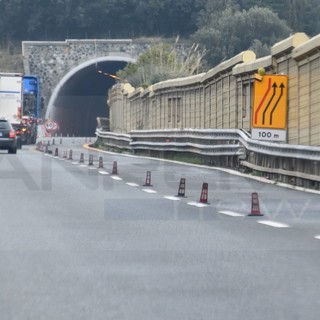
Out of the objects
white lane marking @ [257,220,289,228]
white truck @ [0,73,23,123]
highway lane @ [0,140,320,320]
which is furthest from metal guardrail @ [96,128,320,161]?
white truck @ [0,73,23,123]

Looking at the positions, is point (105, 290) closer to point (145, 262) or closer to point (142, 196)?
point (145, 262)

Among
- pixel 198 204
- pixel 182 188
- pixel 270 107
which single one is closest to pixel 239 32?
pixel 270 107

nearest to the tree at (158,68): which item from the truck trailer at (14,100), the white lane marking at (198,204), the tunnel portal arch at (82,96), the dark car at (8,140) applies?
the truck trailer at (14,100)

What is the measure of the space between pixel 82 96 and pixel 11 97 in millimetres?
43566

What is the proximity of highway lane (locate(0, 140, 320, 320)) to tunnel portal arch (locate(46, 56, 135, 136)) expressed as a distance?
80576mm

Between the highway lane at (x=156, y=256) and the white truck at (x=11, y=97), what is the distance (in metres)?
42.6

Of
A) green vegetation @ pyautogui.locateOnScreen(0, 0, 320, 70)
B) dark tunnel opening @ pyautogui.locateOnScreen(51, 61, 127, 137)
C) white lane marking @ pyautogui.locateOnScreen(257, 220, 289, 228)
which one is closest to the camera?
white lane marking @ pyautogui.locateOnScreen(257, 220, 289, 228)

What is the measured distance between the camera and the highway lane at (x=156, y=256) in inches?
344

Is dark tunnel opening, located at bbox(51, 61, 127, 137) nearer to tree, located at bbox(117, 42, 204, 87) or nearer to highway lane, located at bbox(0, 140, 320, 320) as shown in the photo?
tree, located at bbox(117, 42, 204, 87)

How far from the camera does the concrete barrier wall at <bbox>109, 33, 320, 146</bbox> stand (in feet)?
85.5

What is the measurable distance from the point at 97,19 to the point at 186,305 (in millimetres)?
117407

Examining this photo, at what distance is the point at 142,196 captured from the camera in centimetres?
2089

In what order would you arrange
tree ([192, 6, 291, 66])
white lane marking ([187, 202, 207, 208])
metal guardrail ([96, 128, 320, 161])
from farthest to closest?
tree ([192, 6, 291, 66])
metal guardrail ([96, 128, 320, 161])
white lane marking ([187, 202, 207, 208])

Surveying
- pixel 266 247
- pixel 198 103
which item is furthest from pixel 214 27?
pixel 266 247
